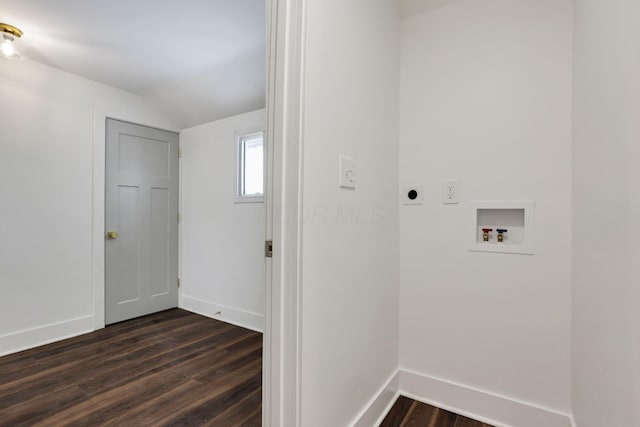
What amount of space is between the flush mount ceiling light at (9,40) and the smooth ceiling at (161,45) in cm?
5

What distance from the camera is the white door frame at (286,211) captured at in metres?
1.04

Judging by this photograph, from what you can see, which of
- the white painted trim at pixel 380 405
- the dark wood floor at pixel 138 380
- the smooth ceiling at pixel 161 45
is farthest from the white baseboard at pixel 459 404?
the smooth ceiling at pixel 161 45

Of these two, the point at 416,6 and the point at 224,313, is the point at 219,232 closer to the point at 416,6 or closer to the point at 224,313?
the point at 224,313

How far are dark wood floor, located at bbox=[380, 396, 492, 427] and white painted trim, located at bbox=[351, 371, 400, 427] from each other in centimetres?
3

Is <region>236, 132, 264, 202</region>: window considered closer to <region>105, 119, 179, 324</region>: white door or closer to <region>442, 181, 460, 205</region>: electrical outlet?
<region>105, 119, 179, 324</region>: white door

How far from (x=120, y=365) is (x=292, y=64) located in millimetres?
2377

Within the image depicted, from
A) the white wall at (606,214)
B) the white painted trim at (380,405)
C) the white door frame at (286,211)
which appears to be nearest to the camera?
the white wall at (606,214)

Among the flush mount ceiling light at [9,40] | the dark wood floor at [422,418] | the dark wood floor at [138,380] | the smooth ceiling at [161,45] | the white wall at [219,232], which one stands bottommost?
the dark wood floor at [138,380]

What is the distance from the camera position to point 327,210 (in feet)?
3.86

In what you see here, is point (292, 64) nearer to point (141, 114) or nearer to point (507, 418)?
point (507, 418)

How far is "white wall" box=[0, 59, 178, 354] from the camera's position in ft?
7.54

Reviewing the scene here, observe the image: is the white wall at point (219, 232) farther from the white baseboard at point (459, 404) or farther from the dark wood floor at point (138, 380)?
the white baseboard at point (459, 404)

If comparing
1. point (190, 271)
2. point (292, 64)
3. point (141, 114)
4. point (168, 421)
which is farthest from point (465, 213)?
point (141, 114)

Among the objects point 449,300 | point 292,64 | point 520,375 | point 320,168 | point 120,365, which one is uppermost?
point 292,64
